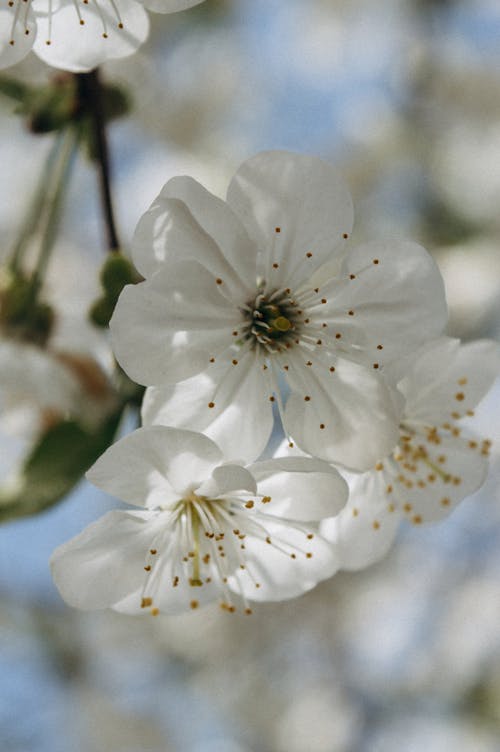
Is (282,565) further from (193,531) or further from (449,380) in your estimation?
(449,380)

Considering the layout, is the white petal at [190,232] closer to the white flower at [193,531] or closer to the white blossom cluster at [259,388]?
the white blossom cluster at [259,388]

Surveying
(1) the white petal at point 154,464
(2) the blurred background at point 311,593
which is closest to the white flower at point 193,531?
(1) the white petal at point 154,464

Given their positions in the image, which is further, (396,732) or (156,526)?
(396,732)

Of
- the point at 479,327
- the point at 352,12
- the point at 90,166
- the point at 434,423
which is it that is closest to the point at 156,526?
the point at 434,423

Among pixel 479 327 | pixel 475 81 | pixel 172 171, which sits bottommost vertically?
pixel 479 327

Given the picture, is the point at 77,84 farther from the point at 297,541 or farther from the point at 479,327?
the point at 479,327

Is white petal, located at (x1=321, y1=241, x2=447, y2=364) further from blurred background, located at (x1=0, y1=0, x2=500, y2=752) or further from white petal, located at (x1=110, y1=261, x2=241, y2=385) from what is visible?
blurred background, located at (x1=0, y1=0, x2=500, y2=752)

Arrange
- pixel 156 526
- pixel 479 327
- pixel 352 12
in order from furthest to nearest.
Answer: pixel 352 12 < pixel 479 327 < pixel 156 526

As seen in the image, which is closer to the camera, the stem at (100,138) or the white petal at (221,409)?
the white petal at (221,409)
